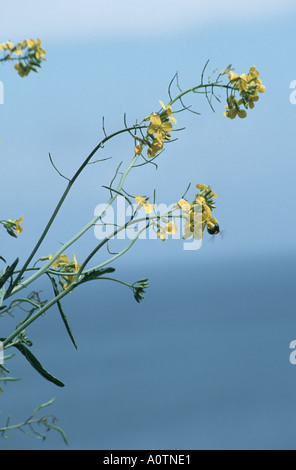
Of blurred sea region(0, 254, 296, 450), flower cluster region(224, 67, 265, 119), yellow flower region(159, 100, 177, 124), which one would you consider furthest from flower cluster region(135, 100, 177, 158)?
blurred sea region(0, 254, 296, 450)

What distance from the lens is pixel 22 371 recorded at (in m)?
36.2

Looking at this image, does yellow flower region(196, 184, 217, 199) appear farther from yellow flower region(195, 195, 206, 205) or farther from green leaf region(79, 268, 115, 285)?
green leaf region(79, 268, 115, 285)

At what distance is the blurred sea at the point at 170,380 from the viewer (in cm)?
2528

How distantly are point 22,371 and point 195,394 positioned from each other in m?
9.40

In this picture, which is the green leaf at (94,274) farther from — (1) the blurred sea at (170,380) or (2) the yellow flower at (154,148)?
(1) the blurred sea at (170,380)

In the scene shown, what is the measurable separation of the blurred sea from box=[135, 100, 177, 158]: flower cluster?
735 inches

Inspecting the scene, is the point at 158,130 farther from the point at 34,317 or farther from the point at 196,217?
the point at 34,317

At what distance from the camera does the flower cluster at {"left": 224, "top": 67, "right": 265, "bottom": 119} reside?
33.2 inches

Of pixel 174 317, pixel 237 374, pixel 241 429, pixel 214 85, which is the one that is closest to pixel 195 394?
pixel 237 374

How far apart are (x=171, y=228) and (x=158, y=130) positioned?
0.12 m

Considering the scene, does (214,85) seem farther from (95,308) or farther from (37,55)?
(95,308)

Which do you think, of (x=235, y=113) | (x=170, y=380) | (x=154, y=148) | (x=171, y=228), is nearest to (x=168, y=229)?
(x=171, y=228)

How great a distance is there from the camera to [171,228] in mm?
751

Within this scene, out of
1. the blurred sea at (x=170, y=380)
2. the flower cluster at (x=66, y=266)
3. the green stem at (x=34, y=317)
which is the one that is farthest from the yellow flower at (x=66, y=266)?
the blurred sea at (x=170, y=380)
